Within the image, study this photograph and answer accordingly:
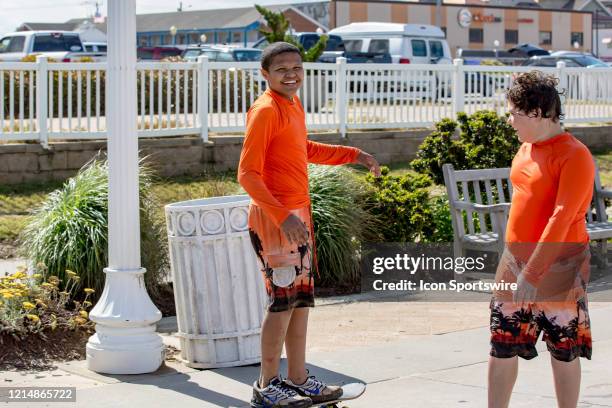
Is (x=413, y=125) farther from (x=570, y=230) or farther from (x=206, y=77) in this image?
(x=570, y=230)

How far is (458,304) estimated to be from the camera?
853 centimetres

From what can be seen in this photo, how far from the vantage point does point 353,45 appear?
1391 inches

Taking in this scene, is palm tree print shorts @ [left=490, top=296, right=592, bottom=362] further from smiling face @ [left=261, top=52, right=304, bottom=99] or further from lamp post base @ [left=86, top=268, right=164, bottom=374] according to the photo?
lamp post base @ [left=86, top=268, right=164, bottom=374]

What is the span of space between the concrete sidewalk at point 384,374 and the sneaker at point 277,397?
0.27 metres

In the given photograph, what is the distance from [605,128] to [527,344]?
14.2 m

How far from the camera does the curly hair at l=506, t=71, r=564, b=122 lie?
4699 millimetres

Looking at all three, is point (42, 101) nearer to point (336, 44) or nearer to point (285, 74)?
point (285, 74)

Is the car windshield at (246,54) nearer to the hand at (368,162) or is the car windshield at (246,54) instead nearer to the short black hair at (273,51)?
the hand at (368,162)

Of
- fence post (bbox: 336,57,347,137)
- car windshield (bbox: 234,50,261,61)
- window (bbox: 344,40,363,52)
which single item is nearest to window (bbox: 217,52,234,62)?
car windshield (bbox: 234,50,261,61)

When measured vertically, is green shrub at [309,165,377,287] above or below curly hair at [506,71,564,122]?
below

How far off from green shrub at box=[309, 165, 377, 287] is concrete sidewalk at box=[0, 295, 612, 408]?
38.9 inches

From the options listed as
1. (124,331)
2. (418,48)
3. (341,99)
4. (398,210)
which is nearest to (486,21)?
(418,48)

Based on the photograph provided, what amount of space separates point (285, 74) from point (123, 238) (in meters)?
1.61

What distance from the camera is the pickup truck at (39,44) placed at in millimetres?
32688
